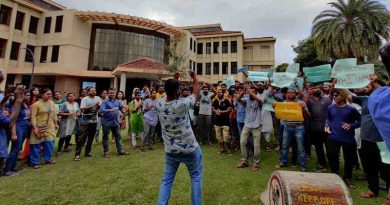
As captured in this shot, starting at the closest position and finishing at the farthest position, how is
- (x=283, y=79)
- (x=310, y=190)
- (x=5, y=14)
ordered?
(x=310, y=190), (x=283, y=79), (x=5, y=14)

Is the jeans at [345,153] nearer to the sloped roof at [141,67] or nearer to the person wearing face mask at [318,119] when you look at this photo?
the person wearing face mask at [318,119]

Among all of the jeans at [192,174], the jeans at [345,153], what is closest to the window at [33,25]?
the jeans at [192,174]

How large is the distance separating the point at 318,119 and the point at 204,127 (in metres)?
3.80

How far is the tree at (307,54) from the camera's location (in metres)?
27.9

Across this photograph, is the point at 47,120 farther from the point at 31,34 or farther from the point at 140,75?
the point at 31,34

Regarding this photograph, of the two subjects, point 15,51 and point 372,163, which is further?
point 15,51

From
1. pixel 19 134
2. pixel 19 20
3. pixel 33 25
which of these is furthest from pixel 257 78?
pixel 33 25

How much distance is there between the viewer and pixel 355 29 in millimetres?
18469

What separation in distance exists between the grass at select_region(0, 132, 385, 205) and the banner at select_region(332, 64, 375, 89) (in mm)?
2070

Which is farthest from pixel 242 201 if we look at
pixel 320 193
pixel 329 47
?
pixel 329 47

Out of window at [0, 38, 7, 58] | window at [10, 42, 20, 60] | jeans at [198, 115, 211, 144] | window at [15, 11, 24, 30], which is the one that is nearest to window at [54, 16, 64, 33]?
window at [15, 11, 24, 30]

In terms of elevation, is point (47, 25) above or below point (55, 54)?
above

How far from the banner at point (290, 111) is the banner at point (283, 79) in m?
0.51

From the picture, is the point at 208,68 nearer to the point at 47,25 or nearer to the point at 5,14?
the point at 47,25
